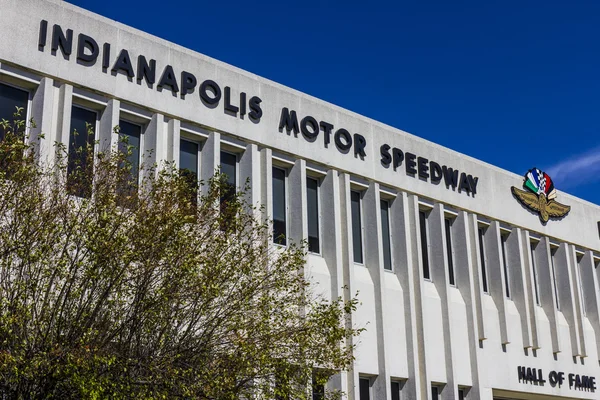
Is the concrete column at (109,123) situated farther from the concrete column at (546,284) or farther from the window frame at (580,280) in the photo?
the window frame at (580,280)

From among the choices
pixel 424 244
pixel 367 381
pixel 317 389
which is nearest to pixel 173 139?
pixel 317 389

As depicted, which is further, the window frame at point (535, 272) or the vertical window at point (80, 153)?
the window frame at point (535, 272)

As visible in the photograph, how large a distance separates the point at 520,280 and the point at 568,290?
294 cm

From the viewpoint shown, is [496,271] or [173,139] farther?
[496,271]

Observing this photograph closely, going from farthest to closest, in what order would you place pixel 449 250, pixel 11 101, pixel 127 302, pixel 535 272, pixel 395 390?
pixel 535 272 < pixel 449 250 < pixel 395 390 < pixel 11 101 < pixel 127 302

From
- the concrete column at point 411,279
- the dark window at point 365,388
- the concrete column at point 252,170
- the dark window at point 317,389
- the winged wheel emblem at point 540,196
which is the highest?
the winged wheel emblem at point 540,196

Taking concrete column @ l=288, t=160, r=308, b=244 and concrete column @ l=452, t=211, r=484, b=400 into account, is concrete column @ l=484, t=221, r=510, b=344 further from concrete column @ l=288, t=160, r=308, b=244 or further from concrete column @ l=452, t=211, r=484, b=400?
concrete column @ l=288, t=160, r=308, b=244

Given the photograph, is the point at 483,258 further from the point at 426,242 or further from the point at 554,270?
the point at 554,270

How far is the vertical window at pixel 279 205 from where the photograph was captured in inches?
870

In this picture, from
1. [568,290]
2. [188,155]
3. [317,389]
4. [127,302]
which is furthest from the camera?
[568,290]

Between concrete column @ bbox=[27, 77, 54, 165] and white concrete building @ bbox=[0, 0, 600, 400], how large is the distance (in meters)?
0.03

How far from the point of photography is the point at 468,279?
86.5ft

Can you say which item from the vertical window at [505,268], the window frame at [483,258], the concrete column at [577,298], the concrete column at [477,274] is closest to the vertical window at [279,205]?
the concrete column at [477,274]

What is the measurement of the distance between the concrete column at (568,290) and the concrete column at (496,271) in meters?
3.50
